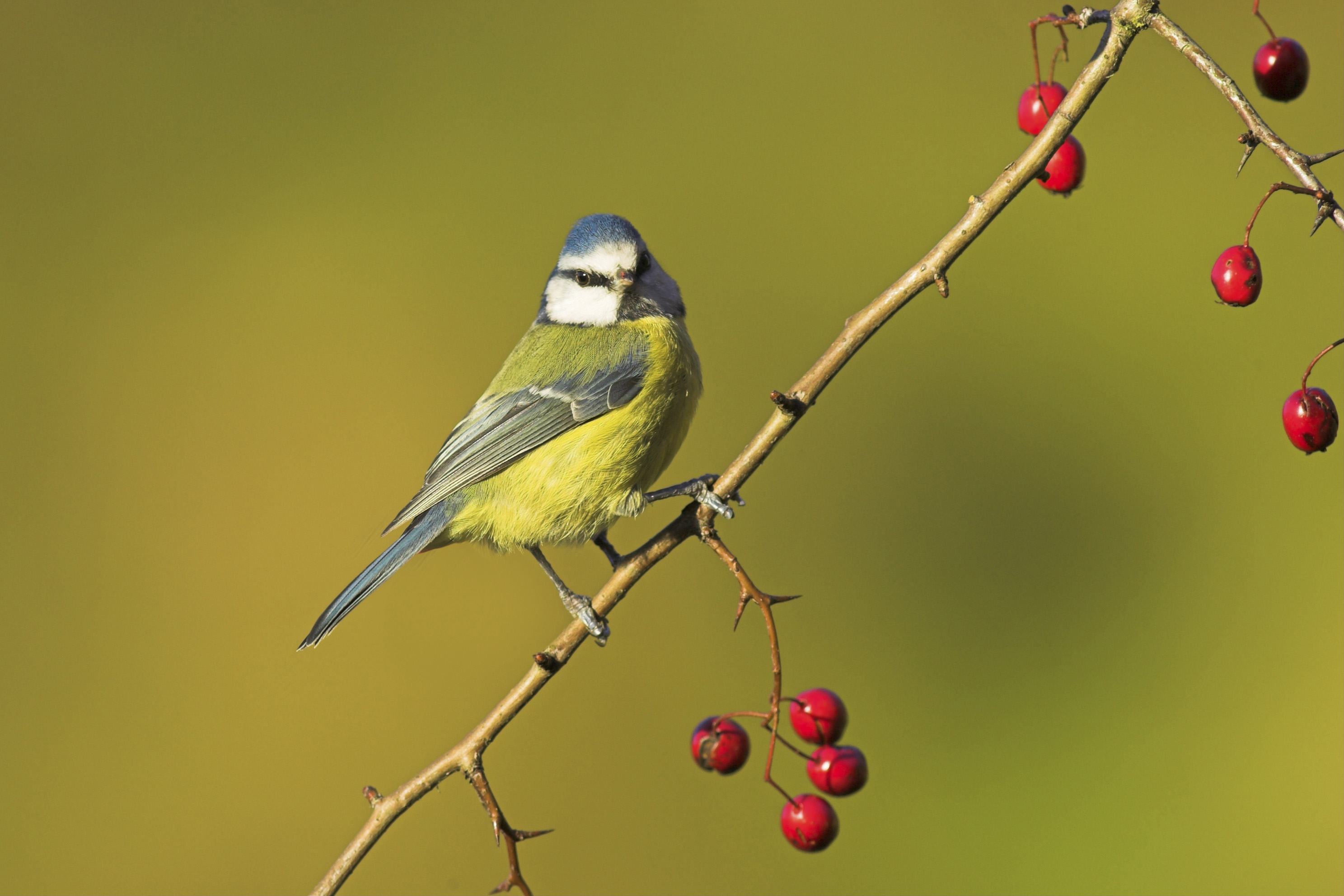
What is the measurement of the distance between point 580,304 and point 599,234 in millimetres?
196

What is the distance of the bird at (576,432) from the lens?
2213 millimetres

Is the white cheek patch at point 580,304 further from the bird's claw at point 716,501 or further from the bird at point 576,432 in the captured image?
the bird's claw at point 716,501

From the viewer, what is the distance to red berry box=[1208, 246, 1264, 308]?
123 centimetres

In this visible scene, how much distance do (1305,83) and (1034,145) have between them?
1.22 feet

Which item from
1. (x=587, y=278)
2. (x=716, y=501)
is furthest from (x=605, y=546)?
(x=716, y=501)

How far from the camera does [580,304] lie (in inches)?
101

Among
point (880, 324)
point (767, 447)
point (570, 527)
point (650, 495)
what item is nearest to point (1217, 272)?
point (880, 324)

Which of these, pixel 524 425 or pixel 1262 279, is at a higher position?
pixel 1262 279

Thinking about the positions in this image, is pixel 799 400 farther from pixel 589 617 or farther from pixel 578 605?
pixel 578 605

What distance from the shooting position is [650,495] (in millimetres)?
2141

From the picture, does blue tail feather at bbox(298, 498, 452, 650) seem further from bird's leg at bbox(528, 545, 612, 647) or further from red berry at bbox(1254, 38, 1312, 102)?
red berry at bbox(1254, 38, 1312, 102)

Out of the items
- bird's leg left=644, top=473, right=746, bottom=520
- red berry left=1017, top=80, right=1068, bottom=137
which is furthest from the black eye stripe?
red berry left=1017, top=80, right=1068, bottom=137

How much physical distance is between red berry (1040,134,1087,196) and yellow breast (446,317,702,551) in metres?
0.92

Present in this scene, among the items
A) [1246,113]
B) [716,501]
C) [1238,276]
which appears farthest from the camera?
[716,501]
